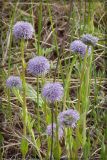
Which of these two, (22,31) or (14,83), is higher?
(22,31)

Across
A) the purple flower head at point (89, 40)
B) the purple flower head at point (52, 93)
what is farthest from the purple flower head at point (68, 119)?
the purple flower head at point (89, 40)

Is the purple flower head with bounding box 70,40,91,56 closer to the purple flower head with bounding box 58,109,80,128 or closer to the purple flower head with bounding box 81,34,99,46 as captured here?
the purple flower head with bounding box 81,34,99,46

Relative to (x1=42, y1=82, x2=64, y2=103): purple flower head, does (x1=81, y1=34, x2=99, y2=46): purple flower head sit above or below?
above

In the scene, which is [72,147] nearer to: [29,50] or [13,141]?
[13,141]

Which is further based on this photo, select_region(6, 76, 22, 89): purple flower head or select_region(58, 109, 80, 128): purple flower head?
select_region(6, 76, 22, 89): purple flower head

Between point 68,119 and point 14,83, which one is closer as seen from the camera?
point 68,119

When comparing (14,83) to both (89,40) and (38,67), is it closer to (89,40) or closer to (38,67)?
(38,67)

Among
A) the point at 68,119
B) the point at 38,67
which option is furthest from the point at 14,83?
the point at 68,119

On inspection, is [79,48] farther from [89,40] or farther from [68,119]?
[68,119]

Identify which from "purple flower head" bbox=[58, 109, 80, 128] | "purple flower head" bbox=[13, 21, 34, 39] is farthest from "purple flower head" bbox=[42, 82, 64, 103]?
"purple flower head" bbox=[13, 21, 34, 39]

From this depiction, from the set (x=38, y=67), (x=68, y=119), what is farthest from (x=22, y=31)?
(x=68, y=119)

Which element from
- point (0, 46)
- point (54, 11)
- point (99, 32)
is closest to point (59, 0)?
point (54, 11)
